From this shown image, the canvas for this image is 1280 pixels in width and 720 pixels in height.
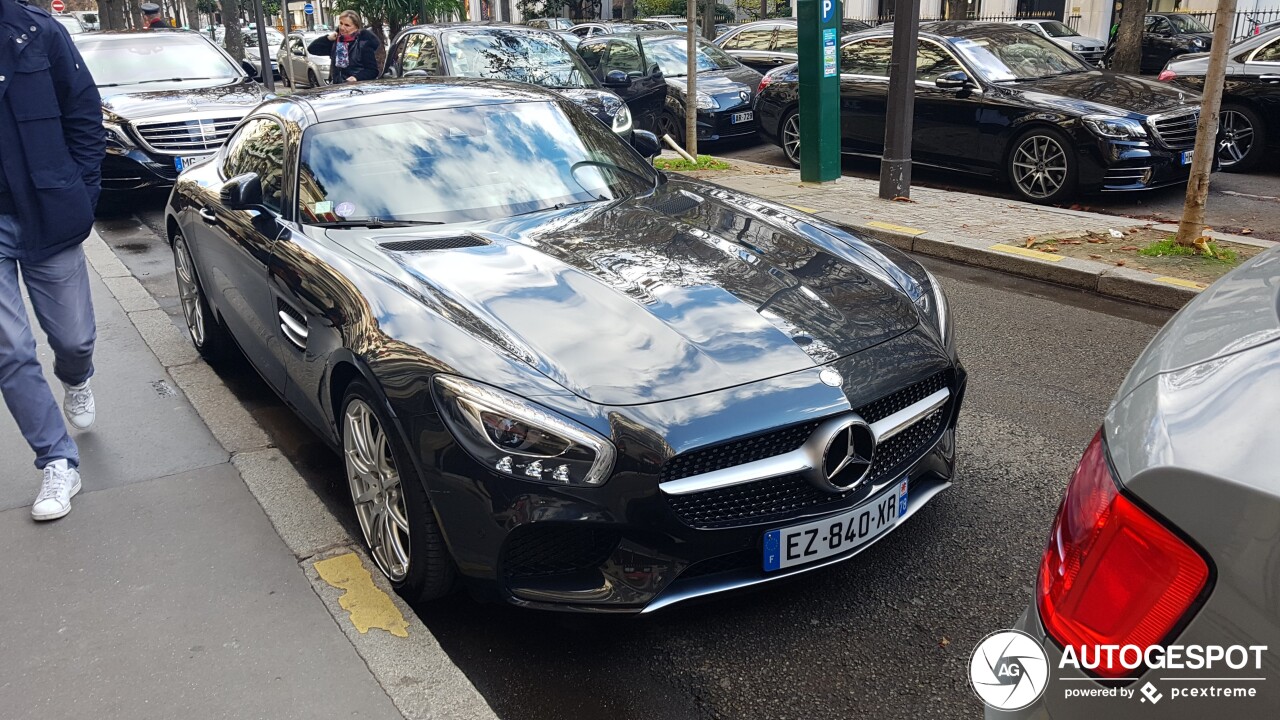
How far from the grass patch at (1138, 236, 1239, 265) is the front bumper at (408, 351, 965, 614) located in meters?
5.21

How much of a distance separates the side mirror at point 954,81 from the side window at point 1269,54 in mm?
3200

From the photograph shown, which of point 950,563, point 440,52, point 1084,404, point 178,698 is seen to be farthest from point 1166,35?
point 178,698

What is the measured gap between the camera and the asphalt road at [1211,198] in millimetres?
8430

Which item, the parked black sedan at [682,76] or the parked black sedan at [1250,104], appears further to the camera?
the parked black sedan at [682,76]

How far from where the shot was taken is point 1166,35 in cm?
2625

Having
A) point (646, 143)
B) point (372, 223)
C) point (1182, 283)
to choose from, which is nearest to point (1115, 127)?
point (1182, 283)

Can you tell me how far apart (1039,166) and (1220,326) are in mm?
8296

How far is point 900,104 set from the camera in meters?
9.26

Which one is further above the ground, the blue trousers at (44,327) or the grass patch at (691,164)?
the blue trousers at (44,327)

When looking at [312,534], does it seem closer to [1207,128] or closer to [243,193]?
[243,193]

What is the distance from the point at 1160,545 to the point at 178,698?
238 centimetres

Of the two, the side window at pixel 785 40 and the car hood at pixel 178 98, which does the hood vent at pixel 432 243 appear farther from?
the side window at pixel 785 40

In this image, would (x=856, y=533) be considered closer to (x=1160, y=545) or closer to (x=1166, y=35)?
(x=1160, y=545)

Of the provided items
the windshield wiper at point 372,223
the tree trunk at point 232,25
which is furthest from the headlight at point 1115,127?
the tree trunk at point 232,25
